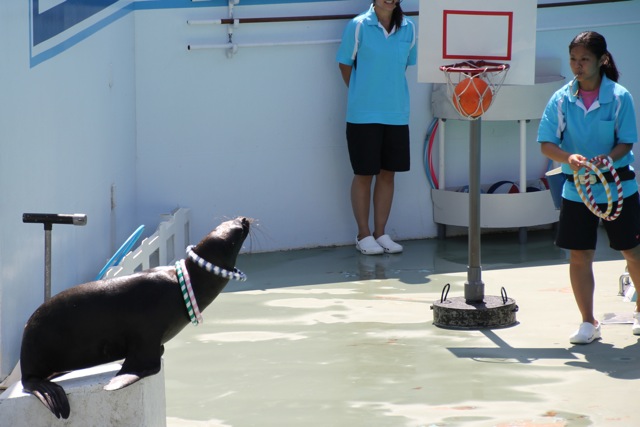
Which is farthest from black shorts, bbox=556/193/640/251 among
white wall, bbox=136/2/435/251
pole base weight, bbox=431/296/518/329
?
white wall, bbox=136/2/435/251

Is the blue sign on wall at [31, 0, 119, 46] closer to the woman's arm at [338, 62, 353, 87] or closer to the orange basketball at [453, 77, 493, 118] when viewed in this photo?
the woman's arm at [338, 62, 353, 87]

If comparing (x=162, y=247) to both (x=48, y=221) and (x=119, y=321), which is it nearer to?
(x=48, y=221)

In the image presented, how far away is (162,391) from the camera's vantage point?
417 cm

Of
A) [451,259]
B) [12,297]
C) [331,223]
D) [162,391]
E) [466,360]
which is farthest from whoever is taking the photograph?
[331,223]

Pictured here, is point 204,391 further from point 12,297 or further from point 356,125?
point 356,125

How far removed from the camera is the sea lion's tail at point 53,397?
3912 millimetres

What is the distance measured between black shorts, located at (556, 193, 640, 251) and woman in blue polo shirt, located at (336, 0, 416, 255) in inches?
102

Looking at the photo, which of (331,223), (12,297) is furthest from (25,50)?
(331,223)

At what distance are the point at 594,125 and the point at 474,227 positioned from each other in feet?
3.43

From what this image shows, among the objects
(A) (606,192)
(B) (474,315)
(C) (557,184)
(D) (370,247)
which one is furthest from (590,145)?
(D) (370,247)

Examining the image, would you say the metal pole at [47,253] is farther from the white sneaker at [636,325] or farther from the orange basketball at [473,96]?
the white sneaker at [636,325]

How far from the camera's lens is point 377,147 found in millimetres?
8125

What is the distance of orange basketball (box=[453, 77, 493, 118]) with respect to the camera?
20.8 feet

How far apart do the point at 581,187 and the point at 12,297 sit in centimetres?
276
